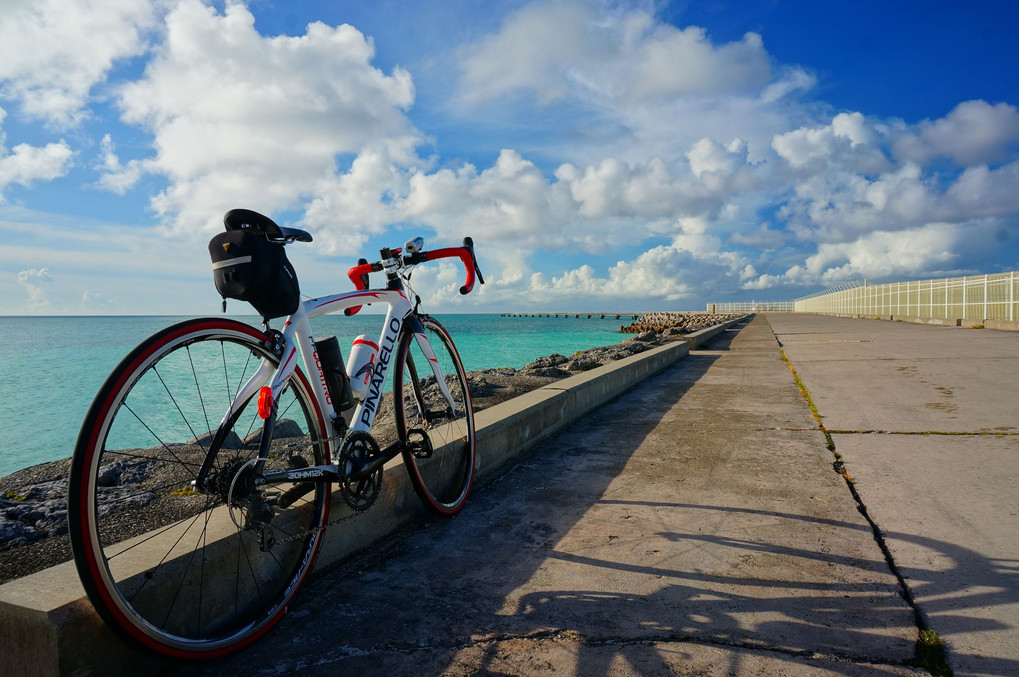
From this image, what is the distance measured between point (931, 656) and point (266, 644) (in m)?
2.30

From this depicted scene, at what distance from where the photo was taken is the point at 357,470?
2.61 m

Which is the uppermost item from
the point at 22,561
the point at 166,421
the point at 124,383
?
the point at 124,383

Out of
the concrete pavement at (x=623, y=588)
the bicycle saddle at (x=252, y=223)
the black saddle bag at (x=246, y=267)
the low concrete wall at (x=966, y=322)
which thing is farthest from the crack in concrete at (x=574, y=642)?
the low concrete wall at (x=966, y=322)

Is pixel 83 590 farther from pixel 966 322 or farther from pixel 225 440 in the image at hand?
pixel 966 322

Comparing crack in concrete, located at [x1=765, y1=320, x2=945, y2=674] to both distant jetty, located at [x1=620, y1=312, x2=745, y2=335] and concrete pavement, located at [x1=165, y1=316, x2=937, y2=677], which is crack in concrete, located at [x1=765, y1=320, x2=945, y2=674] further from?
distant jetty, located at [x1=620, y1=312, x2=745, y2=335]

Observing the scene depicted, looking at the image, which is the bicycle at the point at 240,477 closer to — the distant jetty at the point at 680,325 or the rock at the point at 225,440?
the rock at the point at 225,440

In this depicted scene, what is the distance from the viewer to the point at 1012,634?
202 cm

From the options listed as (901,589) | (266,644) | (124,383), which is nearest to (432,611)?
(266,644)

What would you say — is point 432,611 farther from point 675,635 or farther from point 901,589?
point 901,589

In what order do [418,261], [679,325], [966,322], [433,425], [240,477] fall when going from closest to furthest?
[240,477], [418,261], [433,425], [966,322], [679,325]

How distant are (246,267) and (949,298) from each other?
105 ft

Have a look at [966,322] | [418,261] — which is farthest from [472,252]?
[966,322]

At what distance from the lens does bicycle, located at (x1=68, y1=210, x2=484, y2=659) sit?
171cm

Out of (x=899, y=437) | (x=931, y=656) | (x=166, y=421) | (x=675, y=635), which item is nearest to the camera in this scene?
(x=931, y=656)
